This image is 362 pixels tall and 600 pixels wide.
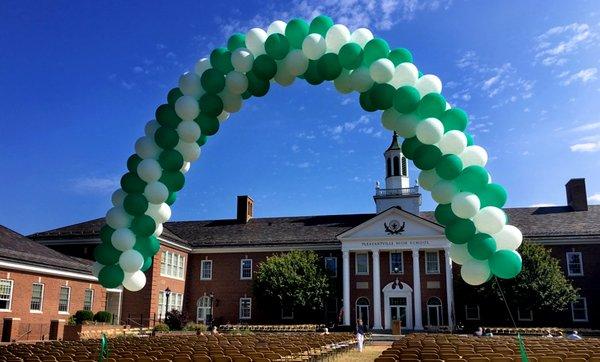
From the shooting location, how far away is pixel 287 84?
34.8 ft

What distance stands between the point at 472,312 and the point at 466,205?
32.4 meters

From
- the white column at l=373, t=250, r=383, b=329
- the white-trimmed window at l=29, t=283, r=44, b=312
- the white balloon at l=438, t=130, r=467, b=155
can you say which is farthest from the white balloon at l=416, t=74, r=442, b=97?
the white column at l=373, t=250, r=383, b=329

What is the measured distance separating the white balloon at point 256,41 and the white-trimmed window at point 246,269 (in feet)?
110

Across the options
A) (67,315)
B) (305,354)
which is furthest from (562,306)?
(67,315)

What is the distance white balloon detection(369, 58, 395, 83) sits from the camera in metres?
9.41

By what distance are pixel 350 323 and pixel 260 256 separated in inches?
354

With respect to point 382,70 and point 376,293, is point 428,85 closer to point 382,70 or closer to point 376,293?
point 382,70

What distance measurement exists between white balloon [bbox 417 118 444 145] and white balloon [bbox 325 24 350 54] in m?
2.28

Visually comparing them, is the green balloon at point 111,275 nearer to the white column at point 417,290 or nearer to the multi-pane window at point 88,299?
the multi-pane window at point 88,299

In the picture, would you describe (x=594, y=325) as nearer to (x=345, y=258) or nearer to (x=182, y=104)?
(x=345, y=258)

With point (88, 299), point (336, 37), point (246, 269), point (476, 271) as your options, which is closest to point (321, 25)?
point (336, 37)

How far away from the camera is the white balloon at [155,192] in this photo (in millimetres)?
9938

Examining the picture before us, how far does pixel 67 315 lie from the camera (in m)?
30.3

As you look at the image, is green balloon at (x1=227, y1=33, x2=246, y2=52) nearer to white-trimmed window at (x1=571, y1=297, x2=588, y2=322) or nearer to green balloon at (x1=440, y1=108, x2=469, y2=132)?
green balloon at (x1=440, y1=108, x2=469, y2=132)
